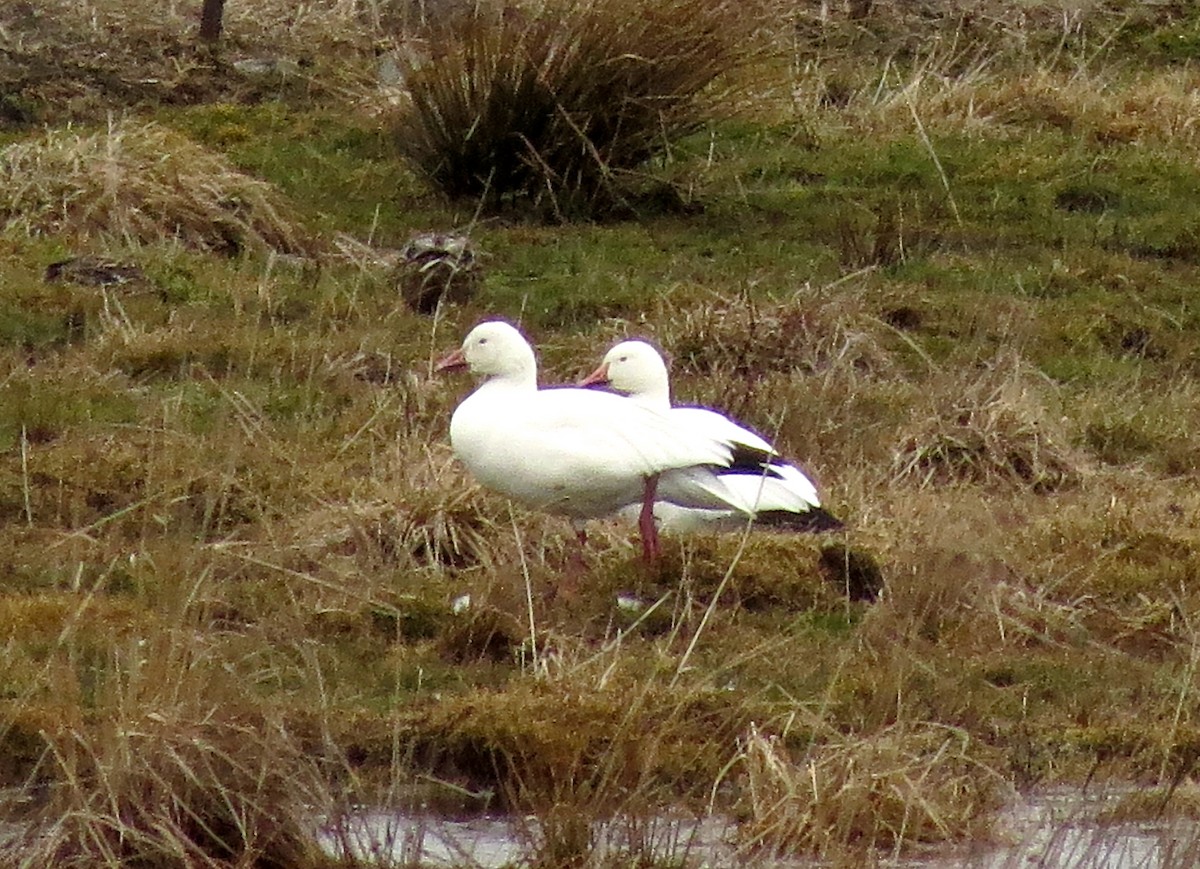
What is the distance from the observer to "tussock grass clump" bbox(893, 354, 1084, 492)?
8789 millimetres

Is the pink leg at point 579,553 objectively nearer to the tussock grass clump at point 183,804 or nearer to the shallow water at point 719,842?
the shallow water at point 719,842

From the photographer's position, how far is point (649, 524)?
287 inches

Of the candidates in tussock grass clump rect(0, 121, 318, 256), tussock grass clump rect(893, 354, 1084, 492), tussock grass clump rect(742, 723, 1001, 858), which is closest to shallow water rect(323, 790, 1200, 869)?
tussock grass clump rect(742, 723, 1001, 858)

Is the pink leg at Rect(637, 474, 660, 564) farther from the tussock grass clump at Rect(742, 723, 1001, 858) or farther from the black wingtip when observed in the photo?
the tussock grass clump at Rect(742, 723, 1001, 858)

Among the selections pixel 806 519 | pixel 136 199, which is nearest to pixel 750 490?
pixel 806 519

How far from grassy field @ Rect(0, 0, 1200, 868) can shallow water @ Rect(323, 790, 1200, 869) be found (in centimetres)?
6

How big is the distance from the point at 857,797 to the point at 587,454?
2.24 m

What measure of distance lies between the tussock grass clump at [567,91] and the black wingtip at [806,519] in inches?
181

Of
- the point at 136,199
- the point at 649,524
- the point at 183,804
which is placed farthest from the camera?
the point at 136,199

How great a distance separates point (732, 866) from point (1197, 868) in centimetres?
85

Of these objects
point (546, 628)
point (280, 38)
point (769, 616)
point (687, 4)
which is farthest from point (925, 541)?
point (280, 38)

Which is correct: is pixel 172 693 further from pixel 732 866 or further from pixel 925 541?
pixel 925 541

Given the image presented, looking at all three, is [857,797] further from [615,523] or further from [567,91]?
[567,91]

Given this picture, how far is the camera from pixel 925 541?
7.43 meters
